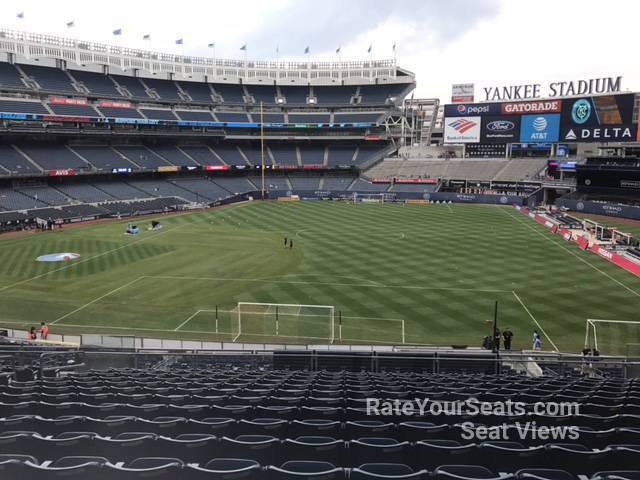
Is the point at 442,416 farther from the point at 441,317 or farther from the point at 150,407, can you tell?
the point at 441,317

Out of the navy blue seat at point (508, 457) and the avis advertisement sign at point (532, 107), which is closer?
the navy blue seat at point (508, 457)

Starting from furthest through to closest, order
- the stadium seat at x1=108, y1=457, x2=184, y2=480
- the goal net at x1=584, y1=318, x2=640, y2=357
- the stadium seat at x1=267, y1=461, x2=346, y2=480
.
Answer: the goal net at x1=584, y1=318, x2=640, y2=357 → the stadium seat at x1=108, y1=457, x2=184, y2=480 → the stadium seat at x1=267, y1=461, x2=346, y2=480

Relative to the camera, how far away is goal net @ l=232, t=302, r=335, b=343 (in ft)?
86.6

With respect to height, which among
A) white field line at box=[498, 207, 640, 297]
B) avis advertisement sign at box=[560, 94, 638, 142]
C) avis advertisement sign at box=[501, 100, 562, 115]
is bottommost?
white field line at box=[498, 207, 640, 297]

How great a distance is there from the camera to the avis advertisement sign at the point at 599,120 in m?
76.4

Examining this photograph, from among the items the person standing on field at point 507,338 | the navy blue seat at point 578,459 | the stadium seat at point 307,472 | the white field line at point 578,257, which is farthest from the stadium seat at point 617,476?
the white field line at point 578,257

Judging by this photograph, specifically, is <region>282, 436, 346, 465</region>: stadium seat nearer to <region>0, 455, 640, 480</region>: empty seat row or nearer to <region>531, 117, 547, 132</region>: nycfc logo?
<region>0, 455, 640, 480</region>: empty seat row

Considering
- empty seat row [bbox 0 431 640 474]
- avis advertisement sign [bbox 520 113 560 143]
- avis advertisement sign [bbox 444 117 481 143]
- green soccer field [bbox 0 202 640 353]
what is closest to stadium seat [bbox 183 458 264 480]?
empty seat row [bbox 0 431 640 474]

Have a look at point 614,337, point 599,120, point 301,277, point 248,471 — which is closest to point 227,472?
point 248,471

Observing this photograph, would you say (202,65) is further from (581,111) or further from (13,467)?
(13,467)

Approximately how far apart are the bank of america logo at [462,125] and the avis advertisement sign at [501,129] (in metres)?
2.28

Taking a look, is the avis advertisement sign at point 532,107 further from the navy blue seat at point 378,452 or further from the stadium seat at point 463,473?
the stadium seat at point 463,473

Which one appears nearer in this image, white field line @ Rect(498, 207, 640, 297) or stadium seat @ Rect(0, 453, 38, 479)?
stadium seat @ Rect(0, 453, 38, 479)

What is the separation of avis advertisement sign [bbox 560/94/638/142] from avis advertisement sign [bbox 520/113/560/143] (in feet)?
4.31
